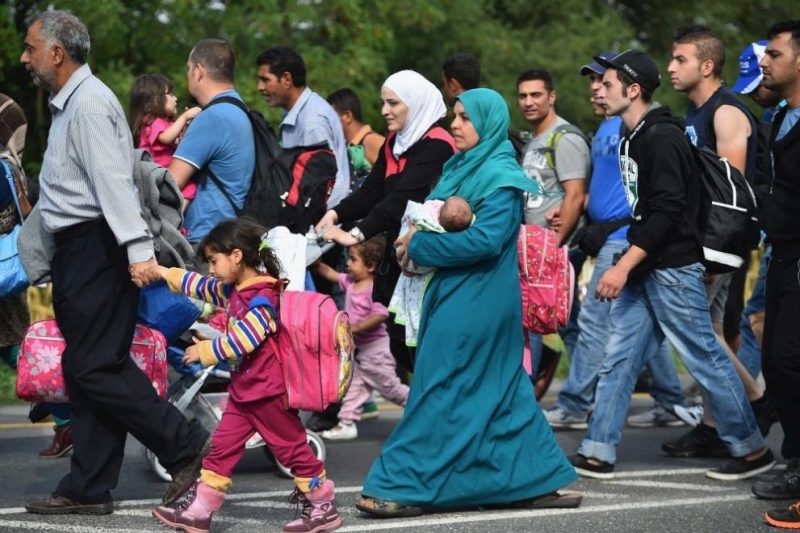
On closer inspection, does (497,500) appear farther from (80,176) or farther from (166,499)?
(80,176)

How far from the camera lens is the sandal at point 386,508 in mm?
6426

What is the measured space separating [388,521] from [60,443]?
8.34 feet

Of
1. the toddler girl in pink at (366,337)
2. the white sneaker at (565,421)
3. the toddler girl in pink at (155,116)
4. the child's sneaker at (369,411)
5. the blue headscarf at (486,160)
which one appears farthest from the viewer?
the child's sneaker at (369,411)

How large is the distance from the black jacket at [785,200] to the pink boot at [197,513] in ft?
9.26

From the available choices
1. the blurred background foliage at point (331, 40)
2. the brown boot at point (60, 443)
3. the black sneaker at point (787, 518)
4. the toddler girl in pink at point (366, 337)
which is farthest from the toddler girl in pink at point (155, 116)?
the blurred background foliage at point (331, 40)

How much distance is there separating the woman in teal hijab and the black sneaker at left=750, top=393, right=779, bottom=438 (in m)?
2.14

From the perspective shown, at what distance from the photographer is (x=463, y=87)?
9.02 m

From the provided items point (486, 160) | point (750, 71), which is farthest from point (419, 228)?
point (750, 71)

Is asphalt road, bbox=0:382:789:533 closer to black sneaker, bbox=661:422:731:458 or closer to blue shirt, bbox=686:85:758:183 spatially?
black sneaker, bbox=661:422:731:458

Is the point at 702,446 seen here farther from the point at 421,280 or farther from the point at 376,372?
the point at 421,280

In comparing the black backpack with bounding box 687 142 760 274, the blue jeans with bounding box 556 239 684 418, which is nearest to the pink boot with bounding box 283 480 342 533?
the black backpack with bounding box 687 142 760 274

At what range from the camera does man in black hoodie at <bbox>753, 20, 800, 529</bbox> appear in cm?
663

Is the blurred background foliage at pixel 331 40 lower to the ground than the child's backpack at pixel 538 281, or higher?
higher

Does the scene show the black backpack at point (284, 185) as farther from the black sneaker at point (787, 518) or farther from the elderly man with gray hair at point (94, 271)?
the black sneaker at point (787, 518)
